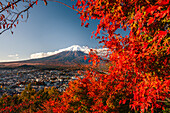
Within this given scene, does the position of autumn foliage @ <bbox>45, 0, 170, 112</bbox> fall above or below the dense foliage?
above

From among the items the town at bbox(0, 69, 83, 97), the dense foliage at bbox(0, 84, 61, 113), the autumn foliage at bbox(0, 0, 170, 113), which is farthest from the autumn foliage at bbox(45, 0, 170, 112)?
the dense foliage at bbox(0, 84, 61, 113)

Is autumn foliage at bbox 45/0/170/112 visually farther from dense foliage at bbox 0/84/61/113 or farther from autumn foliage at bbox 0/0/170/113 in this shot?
dense foliage at bbox 0/84/61/113

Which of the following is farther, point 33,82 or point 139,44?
point 33,82

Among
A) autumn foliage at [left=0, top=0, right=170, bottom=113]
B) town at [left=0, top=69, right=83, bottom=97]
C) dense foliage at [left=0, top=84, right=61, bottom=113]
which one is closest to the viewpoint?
autumn foliage at [left=0, top=0, right=170, bottom=113]

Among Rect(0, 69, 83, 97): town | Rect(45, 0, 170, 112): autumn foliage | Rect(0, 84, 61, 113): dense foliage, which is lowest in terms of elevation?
Rect(0, 69, 83, 97): town

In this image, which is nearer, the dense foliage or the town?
the dense foliage

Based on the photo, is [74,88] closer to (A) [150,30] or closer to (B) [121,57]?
(B) [121,57]

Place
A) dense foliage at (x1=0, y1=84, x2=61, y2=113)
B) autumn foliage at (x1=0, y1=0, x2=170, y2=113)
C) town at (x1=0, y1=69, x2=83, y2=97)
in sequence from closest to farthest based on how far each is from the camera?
autumn foliage at (x1=0, y1=0, x2=170, y2=113)
dense foliage at (x1=0, y1=84, x2=61, y2=113)
town at (x1=0, y1=69, x2=83, y2=97)

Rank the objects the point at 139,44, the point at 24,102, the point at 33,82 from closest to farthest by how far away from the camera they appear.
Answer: the point at 139,44
the point at 24,102
the point at 33,82

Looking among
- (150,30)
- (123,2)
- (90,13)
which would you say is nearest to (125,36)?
(150,30)

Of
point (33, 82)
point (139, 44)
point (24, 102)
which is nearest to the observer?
point (139, 44)

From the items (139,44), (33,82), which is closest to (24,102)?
(139,44)

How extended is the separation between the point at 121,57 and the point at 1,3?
368cm

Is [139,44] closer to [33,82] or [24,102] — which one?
[24,102]
